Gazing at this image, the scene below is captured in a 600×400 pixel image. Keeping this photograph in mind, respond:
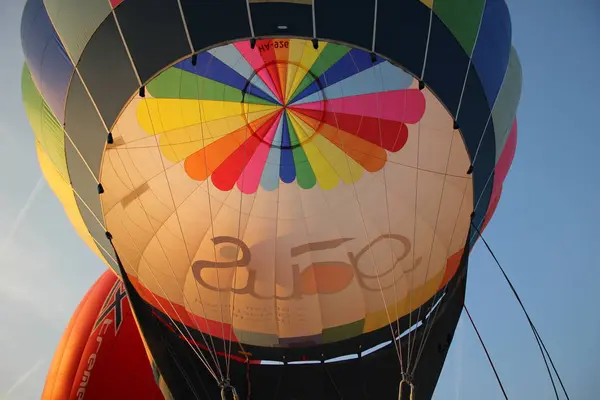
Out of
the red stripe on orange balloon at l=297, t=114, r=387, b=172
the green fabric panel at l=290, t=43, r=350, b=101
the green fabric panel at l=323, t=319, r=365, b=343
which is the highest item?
the green fabric panel at l=290, t=43, r=350, b=101

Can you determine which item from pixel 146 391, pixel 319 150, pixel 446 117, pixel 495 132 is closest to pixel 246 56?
pixel 319 150

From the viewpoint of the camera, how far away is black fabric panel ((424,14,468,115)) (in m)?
4.03

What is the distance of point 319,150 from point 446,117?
3.84 feet

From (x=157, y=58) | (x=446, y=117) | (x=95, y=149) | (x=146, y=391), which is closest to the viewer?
(x=157, y=58)

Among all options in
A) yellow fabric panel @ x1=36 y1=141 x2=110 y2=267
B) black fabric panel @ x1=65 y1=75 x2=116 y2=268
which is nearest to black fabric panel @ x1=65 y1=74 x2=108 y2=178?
black fabric panel @ x1=65 y1=75 x2=116 y2=268

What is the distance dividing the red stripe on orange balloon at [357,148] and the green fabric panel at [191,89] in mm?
614

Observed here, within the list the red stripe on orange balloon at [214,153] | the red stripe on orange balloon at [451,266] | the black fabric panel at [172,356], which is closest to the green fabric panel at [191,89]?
the red stripe on orange balloon at [214,153]

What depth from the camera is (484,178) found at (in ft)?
15.9

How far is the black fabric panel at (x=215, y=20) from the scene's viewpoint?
144 inches

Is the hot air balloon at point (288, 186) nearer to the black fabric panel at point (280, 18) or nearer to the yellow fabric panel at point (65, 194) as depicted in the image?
the yellow fabric panel at point (65, 194)

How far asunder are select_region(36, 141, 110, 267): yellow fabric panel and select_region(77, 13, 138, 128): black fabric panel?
1.09 meters

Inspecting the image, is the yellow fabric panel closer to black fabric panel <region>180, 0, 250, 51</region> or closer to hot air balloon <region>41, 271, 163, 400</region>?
hot air balloon <region>41, 271, 163, 400</region>

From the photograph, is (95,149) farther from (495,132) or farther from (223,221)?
(495,132)

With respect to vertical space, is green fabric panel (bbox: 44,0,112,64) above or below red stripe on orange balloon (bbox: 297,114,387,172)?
below
